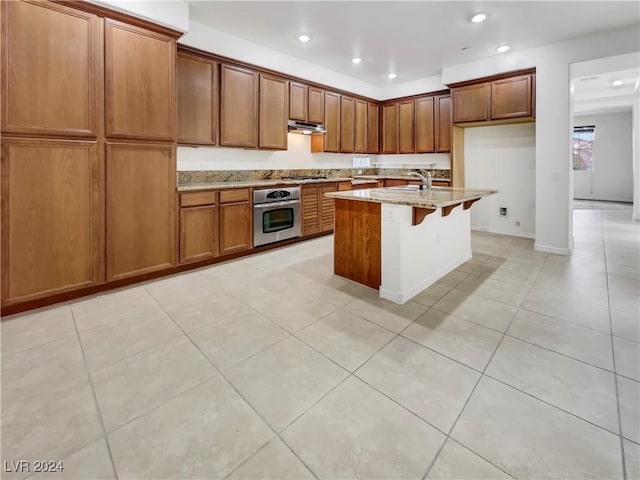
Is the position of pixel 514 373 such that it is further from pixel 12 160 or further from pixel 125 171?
pixel 12 160

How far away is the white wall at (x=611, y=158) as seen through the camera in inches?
370

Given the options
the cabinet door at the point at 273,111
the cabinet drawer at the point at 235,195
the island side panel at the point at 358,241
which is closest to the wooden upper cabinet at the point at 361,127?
the cabinet door at the point at 273,111

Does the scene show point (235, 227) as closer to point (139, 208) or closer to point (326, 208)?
point (139, 208)

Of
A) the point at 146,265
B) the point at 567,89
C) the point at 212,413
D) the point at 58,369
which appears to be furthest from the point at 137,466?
the point at 567,89

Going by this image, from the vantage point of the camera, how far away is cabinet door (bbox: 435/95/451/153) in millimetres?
5688

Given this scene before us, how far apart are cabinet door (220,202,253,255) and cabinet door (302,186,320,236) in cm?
103

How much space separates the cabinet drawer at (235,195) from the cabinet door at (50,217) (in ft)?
4.12

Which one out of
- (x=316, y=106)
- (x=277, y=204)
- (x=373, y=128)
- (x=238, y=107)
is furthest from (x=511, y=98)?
(x=238, y=107)

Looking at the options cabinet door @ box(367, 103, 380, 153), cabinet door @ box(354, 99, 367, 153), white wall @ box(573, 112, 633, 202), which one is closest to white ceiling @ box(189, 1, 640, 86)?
cabinet door @ box(354, 99, 367, 153)

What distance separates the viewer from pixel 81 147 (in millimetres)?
2797

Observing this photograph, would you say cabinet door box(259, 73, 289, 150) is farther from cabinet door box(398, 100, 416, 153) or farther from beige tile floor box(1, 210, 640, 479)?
cabinet door box(398, 100, 416, 153)

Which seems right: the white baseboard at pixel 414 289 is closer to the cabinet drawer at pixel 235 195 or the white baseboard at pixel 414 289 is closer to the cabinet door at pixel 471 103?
the cabinet drawer at pixel 235 195

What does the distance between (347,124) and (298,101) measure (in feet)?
4.11

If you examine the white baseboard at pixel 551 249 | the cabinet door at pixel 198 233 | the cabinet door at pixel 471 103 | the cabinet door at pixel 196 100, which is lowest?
the white baseboard at pixel 551 249
